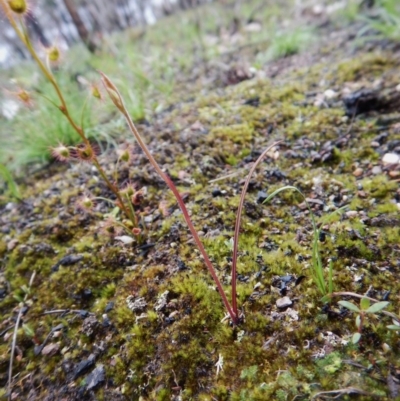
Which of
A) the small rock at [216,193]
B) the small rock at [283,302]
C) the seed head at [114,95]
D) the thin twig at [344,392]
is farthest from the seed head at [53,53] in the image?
the thin twig at [344,392]

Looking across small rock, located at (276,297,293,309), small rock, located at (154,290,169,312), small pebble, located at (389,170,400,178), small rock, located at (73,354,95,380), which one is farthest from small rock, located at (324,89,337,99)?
small rock, located at (73,354,95,380)

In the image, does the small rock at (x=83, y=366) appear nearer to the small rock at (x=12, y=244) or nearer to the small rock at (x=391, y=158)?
the small rock at (x=12, y=244)

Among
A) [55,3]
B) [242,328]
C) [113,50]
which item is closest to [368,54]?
[242,328]

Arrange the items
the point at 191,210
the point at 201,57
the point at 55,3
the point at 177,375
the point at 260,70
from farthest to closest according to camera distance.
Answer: the point at 55,3
the point at 201,57
the point at 260,70
the point at 191,210
the point at 177,375

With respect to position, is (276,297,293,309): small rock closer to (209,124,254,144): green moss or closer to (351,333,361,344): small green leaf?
(351,333,361,344): small green leaf

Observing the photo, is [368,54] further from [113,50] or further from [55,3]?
[55,3]

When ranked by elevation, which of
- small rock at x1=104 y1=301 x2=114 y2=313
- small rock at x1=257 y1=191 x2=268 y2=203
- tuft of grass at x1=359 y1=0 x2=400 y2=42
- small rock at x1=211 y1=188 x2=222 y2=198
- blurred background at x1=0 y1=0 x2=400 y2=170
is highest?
blurred background at x1=0 y1=0 x2=400 y2=170
